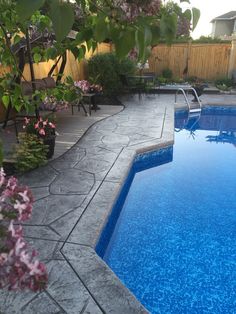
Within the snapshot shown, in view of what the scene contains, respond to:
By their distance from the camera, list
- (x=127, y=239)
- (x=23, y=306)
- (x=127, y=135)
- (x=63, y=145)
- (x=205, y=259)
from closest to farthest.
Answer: (x=23, y=306), (x=205, y=259), (x=127, y=239), (x=63, y=145), (x=127, y=135)

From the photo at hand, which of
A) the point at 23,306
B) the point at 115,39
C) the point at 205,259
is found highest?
the point at 115,39

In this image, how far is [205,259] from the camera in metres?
3.36

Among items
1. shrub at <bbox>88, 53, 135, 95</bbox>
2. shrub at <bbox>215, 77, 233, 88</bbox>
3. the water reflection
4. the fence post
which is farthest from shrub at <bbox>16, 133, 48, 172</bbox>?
the fence post

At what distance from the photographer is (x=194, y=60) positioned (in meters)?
17.5

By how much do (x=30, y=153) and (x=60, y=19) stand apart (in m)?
4.21

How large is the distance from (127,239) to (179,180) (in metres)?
2.06

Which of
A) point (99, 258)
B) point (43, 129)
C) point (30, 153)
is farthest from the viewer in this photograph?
point (43, 129)

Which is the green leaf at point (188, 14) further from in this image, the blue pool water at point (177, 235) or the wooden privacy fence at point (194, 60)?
the wooden privacy fence at point (194, 60)

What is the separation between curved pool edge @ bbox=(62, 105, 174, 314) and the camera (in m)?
2.20

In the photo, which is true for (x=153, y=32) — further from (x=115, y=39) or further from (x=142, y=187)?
(x=142, y=187)

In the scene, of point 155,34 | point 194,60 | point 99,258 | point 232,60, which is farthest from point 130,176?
point 194,60

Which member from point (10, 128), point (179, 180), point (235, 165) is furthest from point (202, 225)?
point (10, 128)

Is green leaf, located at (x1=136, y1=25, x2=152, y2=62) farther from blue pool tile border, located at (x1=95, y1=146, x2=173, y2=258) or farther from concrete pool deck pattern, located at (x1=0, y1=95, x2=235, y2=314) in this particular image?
blue pool tile border, located at (x1=95, y1=146, x2=173, y2=258)

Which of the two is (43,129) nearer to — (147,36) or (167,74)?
(147,36)
